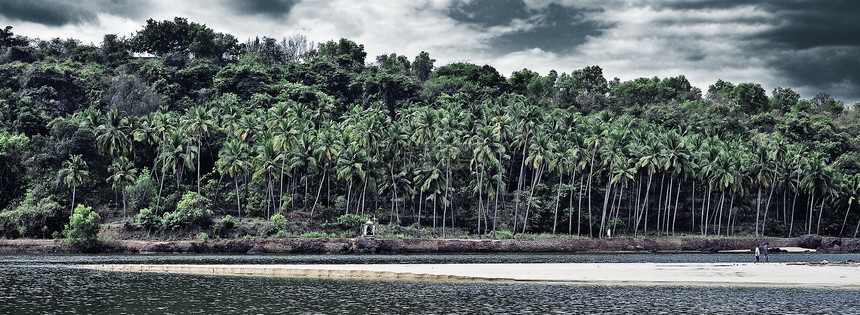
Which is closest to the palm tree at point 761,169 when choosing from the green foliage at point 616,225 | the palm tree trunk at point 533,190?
the green foliage at point 616,225

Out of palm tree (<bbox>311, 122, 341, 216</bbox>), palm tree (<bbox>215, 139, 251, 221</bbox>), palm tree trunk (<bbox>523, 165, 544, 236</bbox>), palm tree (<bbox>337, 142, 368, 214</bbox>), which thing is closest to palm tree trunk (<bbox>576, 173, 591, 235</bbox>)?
palm tree trunk (<bbox>523, 165, 544, 236</bbox>)

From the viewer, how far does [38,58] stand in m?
176

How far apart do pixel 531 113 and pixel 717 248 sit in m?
35.6

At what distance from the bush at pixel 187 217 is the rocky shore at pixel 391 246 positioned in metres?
5.25

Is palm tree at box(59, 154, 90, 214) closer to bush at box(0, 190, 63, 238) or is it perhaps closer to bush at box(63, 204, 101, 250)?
bush at box(0, 190, 63, 238)

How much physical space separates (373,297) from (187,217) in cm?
6593

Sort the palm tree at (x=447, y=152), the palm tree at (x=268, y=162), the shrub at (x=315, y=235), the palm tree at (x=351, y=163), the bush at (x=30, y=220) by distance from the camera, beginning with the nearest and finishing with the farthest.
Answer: the bush at (x=30, y=220)
the shrub at (x=315, y=235)
the palm tree at (x=351, y=163)
the palm tree at (x=268, y=162)
the palm tree at (x=447, y=152)

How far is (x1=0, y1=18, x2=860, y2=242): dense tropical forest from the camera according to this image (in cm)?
11450

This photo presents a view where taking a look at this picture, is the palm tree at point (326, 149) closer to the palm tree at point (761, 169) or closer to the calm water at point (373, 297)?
the calm water at point (373, 297)

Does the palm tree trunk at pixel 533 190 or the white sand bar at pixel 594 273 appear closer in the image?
the white sand bar at pixel 594 273

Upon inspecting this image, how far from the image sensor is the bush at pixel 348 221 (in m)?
111

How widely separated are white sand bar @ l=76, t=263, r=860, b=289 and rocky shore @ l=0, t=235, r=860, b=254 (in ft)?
91.1

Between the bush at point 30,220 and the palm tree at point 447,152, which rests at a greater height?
the palm tree at point 447,152

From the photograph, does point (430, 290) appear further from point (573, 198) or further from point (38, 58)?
point (38, 58)
